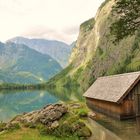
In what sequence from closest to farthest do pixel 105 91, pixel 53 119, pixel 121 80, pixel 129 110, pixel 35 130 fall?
pixel 35 130, pixel 53 119, pixel 129 110, pixel 121 80, pixel 105 91

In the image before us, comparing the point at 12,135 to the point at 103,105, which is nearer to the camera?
the point at 12,135

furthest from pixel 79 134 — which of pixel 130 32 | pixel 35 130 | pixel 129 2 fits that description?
pixel 129 2

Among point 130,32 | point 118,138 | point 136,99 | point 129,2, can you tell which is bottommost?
point 118,138

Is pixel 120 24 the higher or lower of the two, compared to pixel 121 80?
higher

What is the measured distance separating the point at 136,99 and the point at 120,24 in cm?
1879

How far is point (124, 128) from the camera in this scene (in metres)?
36.0

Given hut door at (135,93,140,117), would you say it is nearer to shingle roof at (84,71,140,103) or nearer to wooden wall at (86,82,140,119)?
wooden wall at (86,82,140,119)

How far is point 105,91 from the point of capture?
1977 inches

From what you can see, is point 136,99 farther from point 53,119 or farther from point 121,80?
point 53,119

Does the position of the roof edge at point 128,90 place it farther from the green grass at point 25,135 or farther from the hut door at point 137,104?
the green grass at point 25,135

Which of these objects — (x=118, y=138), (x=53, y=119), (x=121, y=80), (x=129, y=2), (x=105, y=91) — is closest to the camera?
(x=129, y=2)

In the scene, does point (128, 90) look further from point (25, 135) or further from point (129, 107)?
point (25, 135)

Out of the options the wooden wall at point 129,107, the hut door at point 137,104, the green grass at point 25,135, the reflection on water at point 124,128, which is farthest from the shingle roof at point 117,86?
the green grass at point 25,135

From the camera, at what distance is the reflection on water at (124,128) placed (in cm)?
3123
